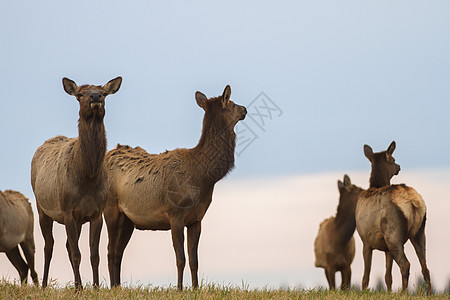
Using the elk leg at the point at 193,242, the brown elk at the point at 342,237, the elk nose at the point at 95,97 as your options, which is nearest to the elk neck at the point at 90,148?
the elk nose at the point at 95,97

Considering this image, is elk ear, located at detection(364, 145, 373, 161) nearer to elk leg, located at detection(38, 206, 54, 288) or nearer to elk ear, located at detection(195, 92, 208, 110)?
elk ear, located at detection(195, 92, 208, 110)

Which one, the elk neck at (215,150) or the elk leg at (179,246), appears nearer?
the elk leg at (179,246)

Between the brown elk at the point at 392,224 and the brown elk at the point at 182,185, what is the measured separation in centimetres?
359

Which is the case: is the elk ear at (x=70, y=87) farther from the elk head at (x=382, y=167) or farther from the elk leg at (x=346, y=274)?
the elk leg at (x=346, y=274)

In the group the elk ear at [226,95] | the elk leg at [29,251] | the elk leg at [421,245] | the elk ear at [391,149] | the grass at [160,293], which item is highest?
the elk ear at [226,95]

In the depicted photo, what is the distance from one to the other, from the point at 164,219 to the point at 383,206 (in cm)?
458

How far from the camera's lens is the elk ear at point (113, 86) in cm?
1087

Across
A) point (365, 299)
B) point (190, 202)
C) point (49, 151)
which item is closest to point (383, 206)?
point (365, 299)

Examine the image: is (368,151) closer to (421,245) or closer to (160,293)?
(421,245)

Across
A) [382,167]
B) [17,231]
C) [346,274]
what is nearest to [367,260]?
[382,167]

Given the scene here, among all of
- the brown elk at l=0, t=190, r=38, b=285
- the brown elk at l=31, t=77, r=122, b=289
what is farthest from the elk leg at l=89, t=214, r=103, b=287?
the brown elk at l=0, t=190, r=38, b=285

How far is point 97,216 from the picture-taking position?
10836 millimetres

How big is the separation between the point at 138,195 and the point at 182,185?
1.03m

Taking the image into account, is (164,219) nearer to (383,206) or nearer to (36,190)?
(36,190)
